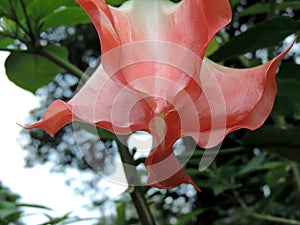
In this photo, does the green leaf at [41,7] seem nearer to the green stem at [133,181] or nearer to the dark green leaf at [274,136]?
the green stem at [133,181]

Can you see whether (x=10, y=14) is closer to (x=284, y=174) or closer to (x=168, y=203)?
(x=284, y=174)

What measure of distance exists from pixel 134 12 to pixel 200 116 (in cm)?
10

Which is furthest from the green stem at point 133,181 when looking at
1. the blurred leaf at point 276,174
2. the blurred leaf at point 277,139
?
the blurred leaf at point 276,174

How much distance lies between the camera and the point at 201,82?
1.26 ft

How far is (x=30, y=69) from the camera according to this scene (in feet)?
2.66

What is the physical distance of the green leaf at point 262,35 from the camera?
675 millimetres

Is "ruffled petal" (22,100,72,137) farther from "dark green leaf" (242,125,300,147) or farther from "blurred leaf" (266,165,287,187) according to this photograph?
"blurred leaf" (266,165,287,187)

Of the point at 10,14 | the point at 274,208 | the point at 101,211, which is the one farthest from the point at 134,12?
the point at 101,211

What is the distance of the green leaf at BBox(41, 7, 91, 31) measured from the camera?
73 centimetres

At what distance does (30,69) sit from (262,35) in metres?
0.36

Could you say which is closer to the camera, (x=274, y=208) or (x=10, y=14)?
(x=10, y=14)

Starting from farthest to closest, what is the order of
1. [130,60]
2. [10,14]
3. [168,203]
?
[168,203] < [10,14] < [130,60]

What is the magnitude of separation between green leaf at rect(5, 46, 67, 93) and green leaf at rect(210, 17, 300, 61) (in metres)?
0.28

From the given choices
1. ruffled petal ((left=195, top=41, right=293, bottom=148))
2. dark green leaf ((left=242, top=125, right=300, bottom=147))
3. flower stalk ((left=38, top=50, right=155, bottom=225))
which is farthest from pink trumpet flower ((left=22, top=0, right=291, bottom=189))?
dark green leaf ((left=242, top=125, right=300, bottom=147))
